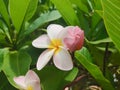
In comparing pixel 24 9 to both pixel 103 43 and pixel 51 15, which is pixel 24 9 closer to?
pixel 51 15

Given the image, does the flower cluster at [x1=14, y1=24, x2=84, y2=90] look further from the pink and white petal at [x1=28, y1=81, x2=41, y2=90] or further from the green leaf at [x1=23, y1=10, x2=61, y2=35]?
the green leaf at [x1=23, y1=10, x2=61, y2=35]

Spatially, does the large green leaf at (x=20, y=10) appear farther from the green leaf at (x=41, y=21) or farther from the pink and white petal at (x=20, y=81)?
the pink and white petal at (x=20, y=81)

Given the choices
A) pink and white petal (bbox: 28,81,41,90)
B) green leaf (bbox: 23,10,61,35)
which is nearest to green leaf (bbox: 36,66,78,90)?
pink and white petal (bbox: 28,81,41,90)

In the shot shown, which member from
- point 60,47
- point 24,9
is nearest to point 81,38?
point 60,47

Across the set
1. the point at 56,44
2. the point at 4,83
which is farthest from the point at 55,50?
the point at 4,83

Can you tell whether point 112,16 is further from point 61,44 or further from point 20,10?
point 20,10

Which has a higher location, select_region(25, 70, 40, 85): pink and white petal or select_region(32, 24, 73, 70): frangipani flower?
select_region(32, 24, 73, 70): frangipani flower

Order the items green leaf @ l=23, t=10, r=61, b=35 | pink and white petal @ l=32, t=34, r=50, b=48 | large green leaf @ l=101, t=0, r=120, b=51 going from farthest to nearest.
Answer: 1. green leaf @ l=23, t=10, r=61, b=35
2. pink and white petal @ l=32, t=34, r=50, b=48
3. large green leaf @ l=101, t=0, r=120, b=51
